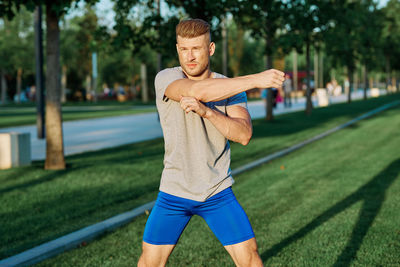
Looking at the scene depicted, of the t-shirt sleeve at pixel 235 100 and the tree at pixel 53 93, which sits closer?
the t-shirt sleeve at pixel 235 100

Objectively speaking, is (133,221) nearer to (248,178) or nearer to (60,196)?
(60,196)

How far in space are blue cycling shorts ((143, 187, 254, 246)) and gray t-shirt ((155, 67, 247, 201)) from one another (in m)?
0.05

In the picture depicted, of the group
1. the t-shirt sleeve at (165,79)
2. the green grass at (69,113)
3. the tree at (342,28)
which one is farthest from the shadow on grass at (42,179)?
the green grass at (69,113)

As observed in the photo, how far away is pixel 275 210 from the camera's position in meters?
6.70

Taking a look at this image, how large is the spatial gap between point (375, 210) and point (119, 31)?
29.0 feet

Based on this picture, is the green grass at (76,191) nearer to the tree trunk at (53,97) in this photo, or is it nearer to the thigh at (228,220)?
the tree trunk at (53,97)

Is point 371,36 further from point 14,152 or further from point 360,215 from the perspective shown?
point 360,215

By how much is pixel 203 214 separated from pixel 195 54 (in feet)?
3.02

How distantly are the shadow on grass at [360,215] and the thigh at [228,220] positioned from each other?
85.0 inches

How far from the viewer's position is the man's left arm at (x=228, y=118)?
252 centimetres

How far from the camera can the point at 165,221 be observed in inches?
114

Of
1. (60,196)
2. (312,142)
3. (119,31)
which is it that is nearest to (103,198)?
(60,196)

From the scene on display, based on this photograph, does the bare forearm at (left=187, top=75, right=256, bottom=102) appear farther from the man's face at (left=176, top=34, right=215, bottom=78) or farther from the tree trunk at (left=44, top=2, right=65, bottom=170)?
the tree trunk at (left=44, top=2, right=65, bottom=170)

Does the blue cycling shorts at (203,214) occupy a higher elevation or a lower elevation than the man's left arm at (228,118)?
lower
